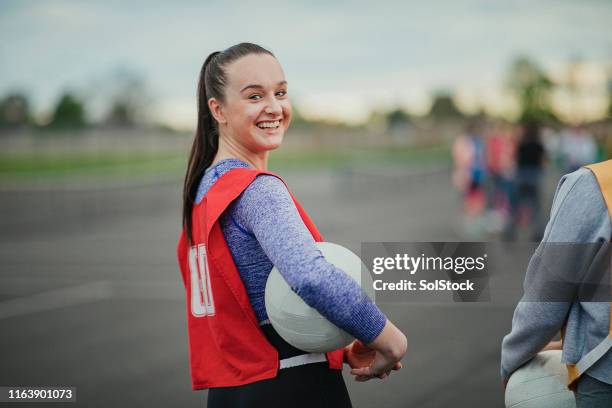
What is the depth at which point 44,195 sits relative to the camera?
20125mm

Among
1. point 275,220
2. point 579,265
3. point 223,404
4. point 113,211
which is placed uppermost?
point 275,220

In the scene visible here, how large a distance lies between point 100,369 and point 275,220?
4.31 m

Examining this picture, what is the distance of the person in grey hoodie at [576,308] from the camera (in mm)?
1844

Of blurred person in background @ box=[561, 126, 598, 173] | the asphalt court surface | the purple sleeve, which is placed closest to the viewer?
the purple sleeve

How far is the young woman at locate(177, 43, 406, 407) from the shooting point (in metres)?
1.85

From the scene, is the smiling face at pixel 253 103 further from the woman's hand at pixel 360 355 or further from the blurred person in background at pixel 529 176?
the blurred person in background at pixel 529 176

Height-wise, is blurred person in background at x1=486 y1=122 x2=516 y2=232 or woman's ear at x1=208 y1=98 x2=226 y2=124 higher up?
woman's ear at x1=208 y1=98 x2=226 y2=124

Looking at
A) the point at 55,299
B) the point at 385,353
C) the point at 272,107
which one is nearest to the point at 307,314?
the point at 385,353

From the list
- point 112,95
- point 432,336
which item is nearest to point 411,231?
point 432,336

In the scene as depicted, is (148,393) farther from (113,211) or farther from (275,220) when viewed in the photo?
(113,211)

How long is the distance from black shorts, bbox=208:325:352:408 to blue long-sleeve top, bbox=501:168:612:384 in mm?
596

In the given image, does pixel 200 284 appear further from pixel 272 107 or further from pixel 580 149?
pixel 580 149

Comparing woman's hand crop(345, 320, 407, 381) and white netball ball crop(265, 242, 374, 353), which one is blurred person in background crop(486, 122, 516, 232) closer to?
woman's hand crop(345, 320, 407, 381)

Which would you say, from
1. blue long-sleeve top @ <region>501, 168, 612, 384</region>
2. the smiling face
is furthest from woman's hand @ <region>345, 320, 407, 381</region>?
the smiling face
